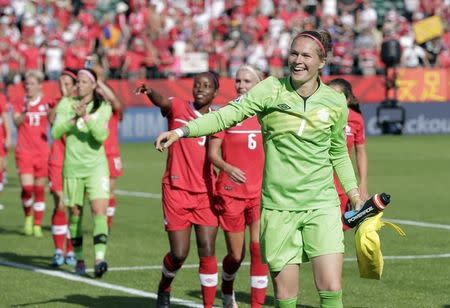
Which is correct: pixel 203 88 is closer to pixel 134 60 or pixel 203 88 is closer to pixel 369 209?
pixel 369 209

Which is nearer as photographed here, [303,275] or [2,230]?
[303,275]

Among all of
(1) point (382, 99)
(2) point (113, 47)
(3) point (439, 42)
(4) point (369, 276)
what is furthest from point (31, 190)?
(3) point (439, 42)

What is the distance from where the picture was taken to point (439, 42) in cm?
4300

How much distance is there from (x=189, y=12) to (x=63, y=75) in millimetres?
26586

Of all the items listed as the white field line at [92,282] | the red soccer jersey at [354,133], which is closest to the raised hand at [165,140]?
the white field line at [92,282]

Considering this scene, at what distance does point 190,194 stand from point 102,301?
1.83 m

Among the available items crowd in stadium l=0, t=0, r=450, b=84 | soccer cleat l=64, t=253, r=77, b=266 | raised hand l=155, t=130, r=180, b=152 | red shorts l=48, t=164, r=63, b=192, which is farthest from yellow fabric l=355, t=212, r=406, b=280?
crowd in stadium l=0, t=0, r=450, b=84

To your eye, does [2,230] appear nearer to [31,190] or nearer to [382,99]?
[31,190]

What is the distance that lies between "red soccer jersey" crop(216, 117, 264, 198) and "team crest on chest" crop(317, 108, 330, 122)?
293cm

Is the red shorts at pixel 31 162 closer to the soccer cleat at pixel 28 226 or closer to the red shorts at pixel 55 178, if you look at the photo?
the soccer cleat at pixel 28 226

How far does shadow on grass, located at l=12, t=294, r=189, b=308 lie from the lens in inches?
498

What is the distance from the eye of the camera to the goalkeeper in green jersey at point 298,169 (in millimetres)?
8945

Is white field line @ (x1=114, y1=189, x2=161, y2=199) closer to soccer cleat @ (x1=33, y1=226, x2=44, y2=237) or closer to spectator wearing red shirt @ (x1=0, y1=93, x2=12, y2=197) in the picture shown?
spectator wearing red shirt @ (x1=0, y1=93, x2=12, y2=197)

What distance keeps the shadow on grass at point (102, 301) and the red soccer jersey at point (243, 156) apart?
147 centimetres
